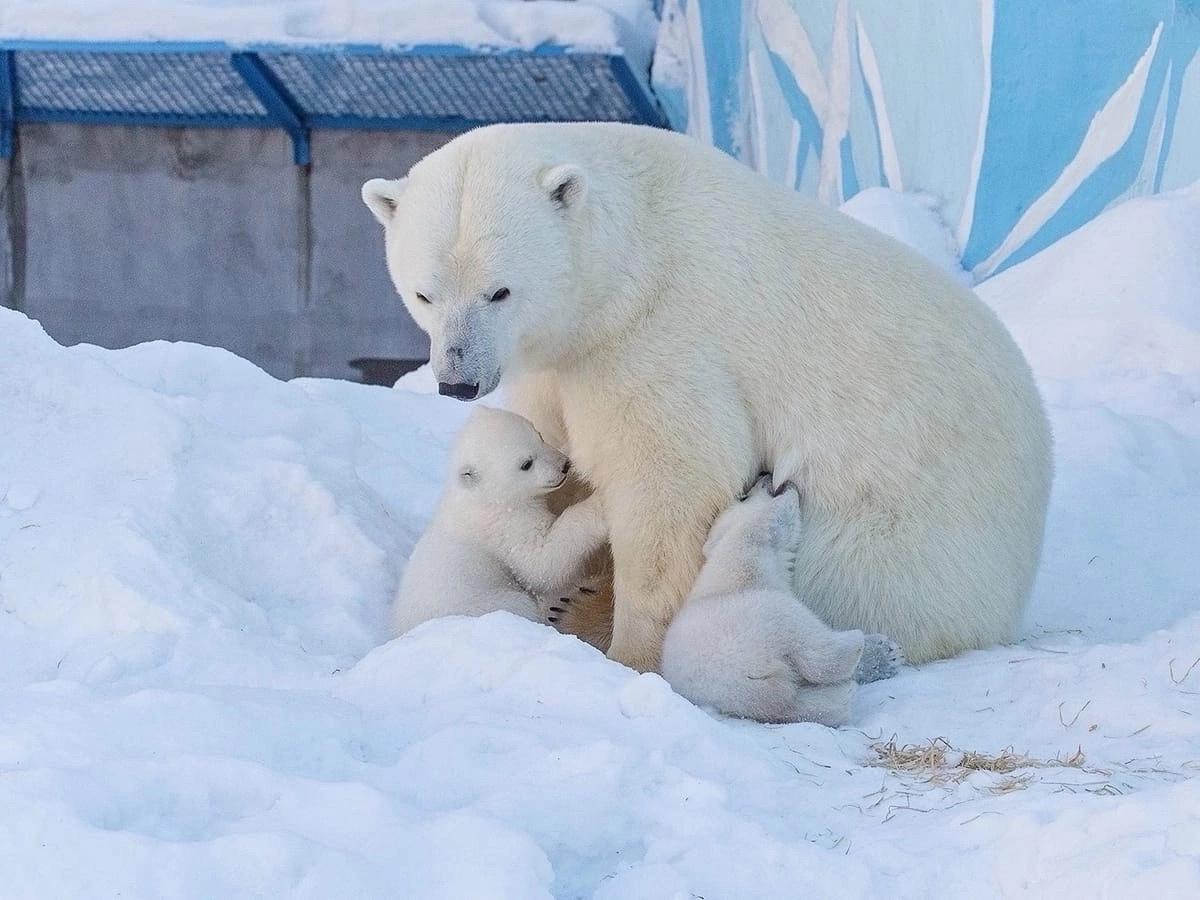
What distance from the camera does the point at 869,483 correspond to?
3250 millimetres

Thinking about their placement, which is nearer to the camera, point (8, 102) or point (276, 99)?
point (276, 99)

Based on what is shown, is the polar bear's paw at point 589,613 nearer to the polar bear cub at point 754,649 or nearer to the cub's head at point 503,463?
the cub's head at point 503,463

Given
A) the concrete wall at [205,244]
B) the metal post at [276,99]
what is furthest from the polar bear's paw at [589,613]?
the concrete wall at [205,244]

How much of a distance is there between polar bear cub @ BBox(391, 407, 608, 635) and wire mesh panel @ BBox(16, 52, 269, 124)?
819cm

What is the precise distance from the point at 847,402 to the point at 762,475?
26 centimetres

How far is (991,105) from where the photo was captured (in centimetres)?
626

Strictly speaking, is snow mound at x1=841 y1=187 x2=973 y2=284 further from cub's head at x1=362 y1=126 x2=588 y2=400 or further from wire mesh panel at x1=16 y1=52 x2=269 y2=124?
wire mesh panel at x1=16 y1=52 x2=269 y2=124

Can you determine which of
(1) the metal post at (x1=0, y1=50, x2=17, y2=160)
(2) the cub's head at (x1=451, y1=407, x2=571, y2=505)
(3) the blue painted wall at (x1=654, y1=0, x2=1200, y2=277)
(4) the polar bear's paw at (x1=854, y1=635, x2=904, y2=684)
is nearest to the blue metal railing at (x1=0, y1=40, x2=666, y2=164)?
(1) the metal post at (x1=0, y1=50, x2=17, y2=160)

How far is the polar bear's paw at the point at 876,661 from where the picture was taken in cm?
307

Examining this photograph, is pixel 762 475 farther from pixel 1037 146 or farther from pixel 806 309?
pixel 1037 146

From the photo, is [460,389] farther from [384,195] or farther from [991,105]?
[991,105]

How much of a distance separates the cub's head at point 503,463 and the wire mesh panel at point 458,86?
7.07m

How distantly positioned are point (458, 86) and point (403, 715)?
9.06m

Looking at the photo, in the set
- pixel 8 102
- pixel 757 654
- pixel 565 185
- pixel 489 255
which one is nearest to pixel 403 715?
pixel 757 654
